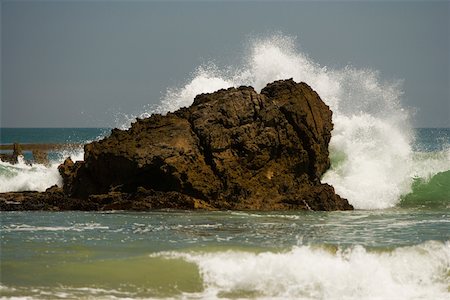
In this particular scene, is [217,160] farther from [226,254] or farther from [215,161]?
[226,254]

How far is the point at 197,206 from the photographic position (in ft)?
58.4

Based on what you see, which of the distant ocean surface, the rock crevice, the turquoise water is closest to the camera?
the turquoise water

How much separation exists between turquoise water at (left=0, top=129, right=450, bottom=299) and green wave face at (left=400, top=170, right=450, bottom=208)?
4326 millimetres

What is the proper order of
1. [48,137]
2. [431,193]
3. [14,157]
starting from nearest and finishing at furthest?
[431,193] → [14,157] → [48,137]

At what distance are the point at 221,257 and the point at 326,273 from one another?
1.75 metres

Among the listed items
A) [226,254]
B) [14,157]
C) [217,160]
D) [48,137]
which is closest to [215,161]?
[217,160]

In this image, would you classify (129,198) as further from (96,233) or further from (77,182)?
(96,233)

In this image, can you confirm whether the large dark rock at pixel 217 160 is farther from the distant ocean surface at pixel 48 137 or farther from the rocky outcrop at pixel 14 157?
the distant ocean surface at pixel 48 137

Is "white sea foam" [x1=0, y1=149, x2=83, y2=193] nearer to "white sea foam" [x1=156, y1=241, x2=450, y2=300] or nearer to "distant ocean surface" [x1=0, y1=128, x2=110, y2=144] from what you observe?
"white sea foam" [x1=156, y1=241, x2=450, y2=300]

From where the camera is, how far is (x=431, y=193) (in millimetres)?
21766

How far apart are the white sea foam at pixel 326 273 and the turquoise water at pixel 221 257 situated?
0.05 ft

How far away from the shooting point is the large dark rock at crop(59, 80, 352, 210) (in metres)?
18.0

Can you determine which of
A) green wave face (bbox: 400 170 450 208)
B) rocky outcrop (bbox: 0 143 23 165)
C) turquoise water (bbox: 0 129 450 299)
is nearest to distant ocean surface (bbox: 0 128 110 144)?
rocky outcrop (bbox: 0 143 23 165)

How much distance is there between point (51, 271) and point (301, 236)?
189 inches
